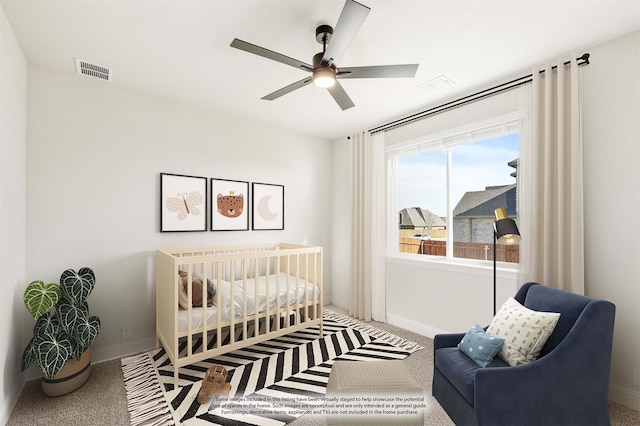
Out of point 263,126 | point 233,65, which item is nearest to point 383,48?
point 233,65

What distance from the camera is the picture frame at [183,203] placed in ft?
9.76

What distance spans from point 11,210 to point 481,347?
121 inches

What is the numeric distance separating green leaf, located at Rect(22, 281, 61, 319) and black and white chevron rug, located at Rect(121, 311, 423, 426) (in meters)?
0.79

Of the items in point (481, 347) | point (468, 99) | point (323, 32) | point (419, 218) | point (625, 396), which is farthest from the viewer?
point (419, 218)

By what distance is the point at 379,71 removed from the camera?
1.82 m

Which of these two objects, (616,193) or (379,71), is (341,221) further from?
(616,193)

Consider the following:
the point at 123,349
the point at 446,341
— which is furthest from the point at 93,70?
the point at 446,341

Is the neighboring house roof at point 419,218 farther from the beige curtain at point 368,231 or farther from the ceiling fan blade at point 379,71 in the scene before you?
the ceiling fan blade at point 379,71

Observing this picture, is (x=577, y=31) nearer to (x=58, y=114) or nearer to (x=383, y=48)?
(x=383, y=48)

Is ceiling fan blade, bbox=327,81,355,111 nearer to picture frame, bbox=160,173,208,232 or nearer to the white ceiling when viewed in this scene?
the white ceiling

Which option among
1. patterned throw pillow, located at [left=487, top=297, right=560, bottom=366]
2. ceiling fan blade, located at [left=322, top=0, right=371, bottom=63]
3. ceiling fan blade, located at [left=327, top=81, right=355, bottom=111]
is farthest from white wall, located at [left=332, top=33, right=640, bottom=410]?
ceiling fan blade, located at [left=322, top=0, right=371, bottom=63]

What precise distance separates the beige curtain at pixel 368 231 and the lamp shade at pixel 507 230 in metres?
1.53

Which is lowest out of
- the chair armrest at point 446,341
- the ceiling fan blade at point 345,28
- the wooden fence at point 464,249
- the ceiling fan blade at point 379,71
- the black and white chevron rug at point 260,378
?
the black and white chevron rug at point 260,378

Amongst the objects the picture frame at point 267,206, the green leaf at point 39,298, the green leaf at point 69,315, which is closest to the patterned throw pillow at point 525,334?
the picture frame at point 267,206
